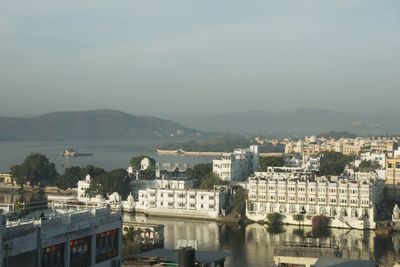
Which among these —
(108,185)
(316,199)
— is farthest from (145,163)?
(316,199)

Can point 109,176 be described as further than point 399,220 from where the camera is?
Yes

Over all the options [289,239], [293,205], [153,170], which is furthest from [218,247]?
[153,170]

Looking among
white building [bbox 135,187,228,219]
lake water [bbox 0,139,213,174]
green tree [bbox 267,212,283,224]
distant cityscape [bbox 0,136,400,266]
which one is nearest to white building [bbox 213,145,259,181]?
distant cityscape [bbox 0,136,400,266]

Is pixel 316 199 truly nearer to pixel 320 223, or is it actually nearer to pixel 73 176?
pixel 320 223

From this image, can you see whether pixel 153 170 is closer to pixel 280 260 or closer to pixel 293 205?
pixel 293 205

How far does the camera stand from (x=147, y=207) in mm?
24078

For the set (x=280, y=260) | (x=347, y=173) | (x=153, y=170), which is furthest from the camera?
(x=153, y=170)

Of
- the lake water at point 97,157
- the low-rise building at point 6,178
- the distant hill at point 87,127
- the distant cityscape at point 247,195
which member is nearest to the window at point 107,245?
the distant cityscape at point 247,195

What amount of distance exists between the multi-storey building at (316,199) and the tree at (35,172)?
12.9 m

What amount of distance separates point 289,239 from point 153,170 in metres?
13.3

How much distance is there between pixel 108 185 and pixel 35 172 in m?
6.81

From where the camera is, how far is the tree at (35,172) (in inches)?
1246

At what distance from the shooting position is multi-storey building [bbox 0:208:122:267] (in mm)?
7457

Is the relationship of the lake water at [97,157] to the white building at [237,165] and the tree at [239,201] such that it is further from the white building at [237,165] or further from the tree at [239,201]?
the tree at [239,201]
